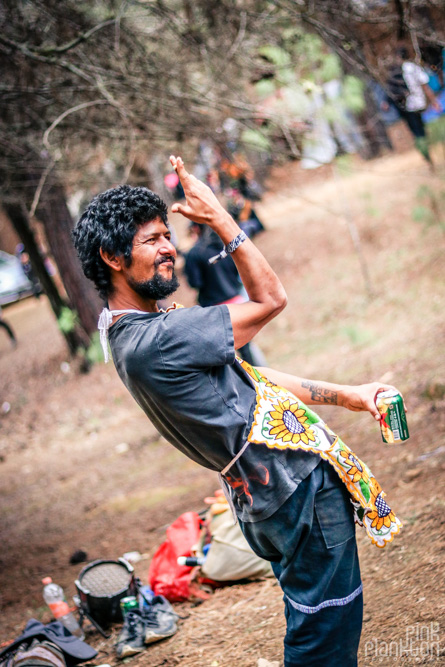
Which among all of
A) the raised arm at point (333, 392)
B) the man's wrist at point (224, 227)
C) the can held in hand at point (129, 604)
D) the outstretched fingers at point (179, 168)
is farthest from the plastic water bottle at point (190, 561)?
the outstretched fingers at point (179, 168)

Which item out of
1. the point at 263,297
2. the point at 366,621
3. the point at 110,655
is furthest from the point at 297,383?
the point at 110,655

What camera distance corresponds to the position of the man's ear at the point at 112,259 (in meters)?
2.10

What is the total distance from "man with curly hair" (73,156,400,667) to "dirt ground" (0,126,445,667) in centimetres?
78

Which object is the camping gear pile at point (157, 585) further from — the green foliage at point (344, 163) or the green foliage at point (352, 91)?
the green foliage at point (352, 91)

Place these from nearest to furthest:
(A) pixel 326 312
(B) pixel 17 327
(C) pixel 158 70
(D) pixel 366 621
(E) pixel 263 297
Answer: (E) pixel 263 297 < (D) pixel 366 621 < (C) pixel 158 70 < (A) pixel 326 312 < (B) pixel 17 327

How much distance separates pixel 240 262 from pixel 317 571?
110cm

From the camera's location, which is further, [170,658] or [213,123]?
[213,123]

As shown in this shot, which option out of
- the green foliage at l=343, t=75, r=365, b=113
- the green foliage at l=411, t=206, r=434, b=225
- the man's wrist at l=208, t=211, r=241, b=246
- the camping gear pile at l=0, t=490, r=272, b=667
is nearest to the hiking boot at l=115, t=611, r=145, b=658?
the camping gear pile at l=0, t=490, r=272, b=667

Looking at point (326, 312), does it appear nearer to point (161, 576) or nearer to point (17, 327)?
point (161, 576)

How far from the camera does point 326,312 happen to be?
9992 mm

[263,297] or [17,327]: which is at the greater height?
[263,297]

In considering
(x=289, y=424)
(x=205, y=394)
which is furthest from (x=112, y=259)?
(x=289, y=424)

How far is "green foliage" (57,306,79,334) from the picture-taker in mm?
11148

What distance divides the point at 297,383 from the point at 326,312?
7663 millimetres
